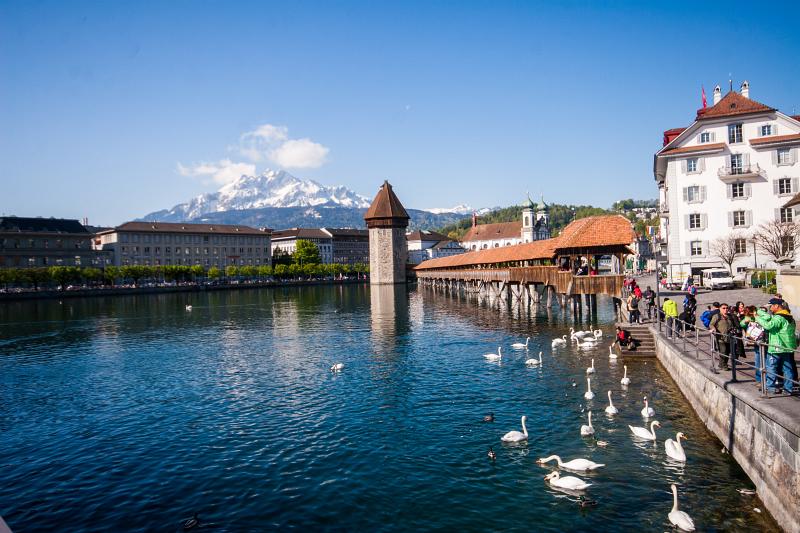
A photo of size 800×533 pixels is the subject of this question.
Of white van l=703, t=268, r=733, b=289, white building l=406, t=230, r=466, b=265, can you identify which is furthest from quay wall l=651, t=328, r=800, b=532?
white building l=406, t=230, r=466, b=265

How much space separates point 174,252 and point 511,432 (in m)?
137

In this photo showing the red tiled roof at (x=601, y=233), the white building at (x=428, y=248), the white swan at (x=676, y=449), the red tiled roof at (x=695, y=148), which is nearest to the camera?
the white swan at (x=676, y=449)

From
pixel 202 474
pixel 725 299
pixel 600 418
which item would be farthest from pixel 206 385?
pixel 725 299

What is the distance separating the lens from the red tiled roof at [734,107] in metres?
44.3

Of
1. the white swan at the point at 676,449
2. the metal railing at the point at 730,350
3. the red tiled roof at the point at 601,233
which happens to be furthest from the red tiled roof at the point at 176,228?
the white swan at the point at 676,449

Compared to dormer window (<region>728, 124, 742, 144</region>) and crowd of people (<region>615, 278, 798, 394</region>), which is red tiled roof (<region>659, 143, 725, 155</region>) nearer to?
dormer window (<region>728, 124, 742, 144</region>)

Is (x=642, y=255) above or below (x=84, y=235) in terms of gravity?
below

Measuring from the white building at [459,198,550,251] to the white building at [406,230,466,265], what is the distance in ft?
14.5

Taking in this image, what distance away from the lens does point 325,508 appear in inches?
444

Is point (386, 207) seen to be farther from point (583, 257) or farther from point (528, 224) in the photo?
point (583, 257)

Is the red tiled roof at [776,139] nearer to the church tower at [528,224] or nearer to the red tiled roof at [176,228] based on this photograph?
the church tower at [528,224]

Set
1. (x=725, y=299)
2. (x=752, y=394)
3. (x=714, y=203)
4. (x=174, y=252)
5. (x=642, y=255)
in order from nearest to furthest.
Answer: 1. (x=752, y=394)
2. (x=725, y=299)
3. (x=714, y=203)
4. (x=642, y=255)
5. (x=174, y=252)

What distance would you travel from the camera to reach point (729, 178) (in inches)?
1769

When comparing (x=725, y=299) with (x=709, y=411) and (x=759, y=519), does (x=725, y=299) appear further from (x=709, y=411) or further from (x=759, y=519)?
(x=759, y=519)
